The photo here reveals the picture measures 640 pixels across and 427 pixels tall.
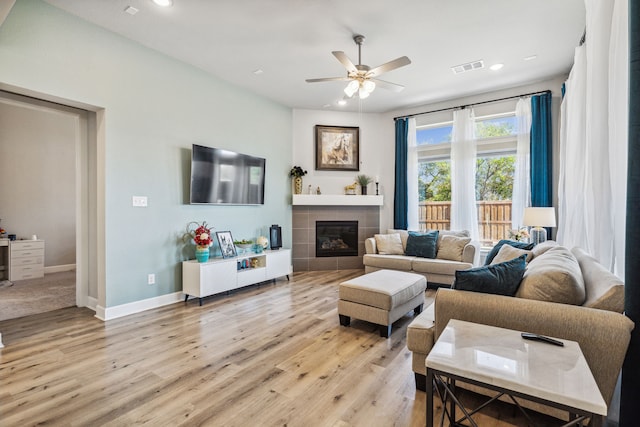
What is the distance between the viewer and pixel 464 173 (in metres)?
5.45

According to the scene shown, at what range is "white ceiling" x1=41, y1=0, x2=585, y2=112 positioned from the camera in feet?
9.87

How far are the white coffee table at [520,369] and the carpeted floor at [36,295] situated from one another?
14.4 feet

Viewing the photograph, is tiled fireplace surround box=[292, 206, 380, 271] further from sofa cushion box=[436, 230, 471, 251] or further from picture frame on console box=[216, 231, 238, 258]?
picture frame on console box=[216, 231, 238, 258]

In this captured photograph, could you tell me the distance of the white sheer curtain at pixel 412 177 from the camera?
6012 mm

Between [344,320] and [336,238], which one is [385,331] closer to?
[344,320]

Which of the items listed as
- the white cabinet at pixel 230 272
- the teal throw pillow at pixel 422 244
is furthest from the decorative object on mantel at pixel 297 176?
the teal throw pillow at pixel 422 244

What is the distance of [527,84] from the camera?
16.2 feet

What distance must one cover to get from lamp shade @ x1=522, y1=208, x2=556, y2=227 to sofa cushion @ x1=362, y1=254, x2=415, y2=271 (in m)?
1.67

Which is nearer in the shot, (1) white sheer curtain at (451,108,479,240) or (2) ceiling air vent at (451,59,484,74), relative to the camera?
(2) ceiling air vent at (451,59,484,74)

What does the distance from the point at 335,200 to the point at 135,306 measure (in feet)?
12.0

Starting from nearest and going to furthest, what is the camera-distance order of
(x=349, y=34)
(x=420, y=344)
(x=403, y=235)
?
(x=420, y=344)
(x=349, y=34)
(x=403, y=235)

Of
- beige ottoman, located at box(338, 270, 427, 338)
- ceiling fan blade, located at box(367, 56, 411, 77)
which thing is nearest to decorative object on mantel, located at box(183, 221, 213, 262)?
beige ottoman, located at box(338, 270, 427, 338)

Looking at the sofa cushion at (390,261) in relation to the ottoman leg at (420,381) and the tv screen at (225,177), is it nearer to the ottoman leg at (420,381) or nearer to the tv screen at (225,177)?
the tv screen at (225,177)

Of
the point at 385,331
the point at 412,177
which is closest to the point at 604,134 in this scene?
the point at 385,331
